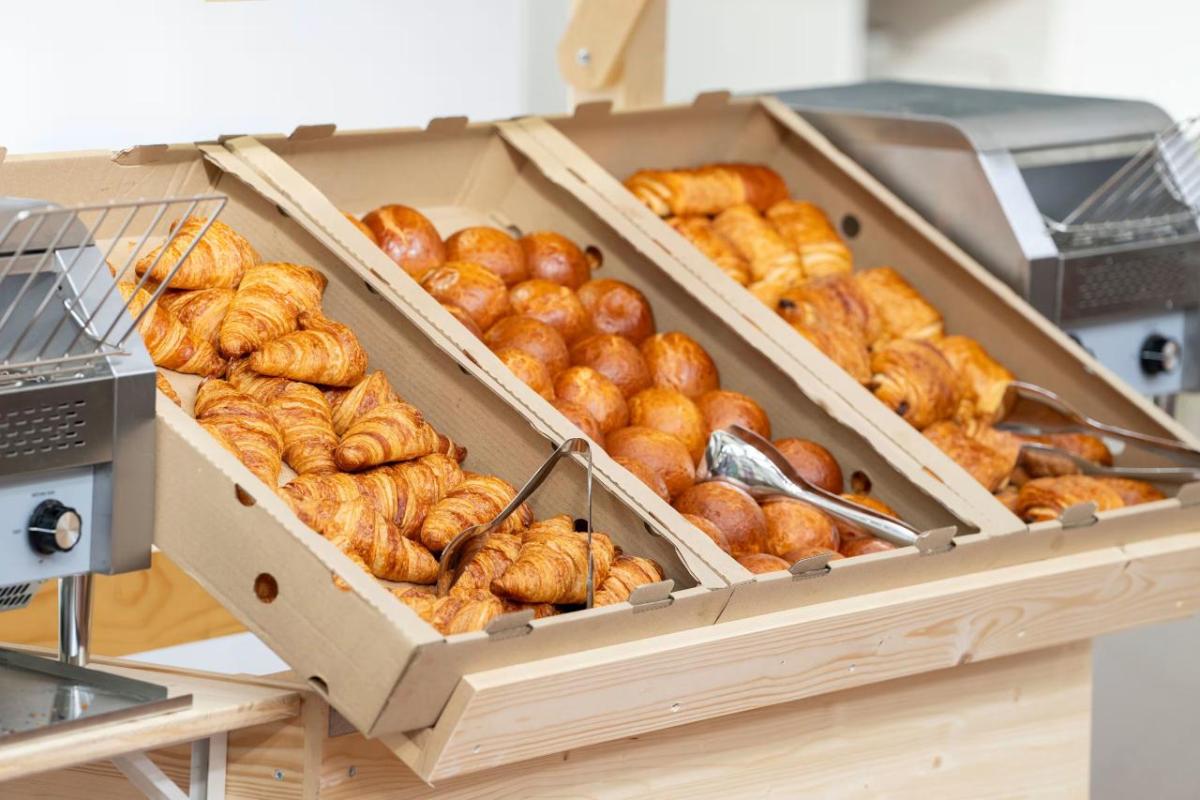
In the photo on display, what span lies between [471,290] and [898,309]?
70 centimetres

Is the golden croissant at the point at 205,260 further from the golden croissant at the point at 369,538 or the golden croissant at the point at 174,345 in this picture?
the golden croissant at the point at 369,538

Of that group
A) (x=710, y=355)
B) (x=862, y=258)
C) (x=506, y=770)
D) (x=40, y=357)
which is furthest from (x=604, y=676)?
(x=862, y=258)

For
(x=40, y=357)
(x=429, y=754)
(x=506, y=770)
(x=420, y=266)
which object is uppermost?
(x=40, y=357)

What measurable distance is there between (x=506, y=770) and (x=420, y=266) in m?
0.77

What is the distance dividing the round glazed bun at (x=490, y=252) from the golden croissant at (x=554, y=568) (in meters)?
0.61

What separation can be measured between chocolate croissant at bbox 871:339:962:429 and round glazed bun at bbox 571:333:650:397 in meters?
0.35

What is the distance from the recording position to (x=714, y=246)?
232cm

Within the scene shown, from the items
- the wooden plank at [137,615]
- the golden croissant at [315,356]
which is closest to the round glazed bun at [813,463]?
the golden croissant at [315,356]

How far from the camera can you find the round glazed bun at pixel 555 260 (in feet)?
6.98

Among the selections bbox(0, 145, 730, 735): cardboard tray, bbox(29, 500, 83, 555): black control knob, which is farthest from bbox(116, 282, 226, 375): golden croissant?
bbox(29, 500, 83, 555): black control knob

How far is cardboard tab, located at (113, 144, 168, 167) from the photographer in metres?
1.87

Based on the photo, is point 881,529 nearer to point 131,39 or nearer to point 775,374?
point 775,374

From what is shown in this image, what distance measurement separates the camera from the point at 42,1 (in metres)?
2.51

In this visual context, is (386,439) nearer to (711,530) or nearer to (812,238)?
(711,530)
